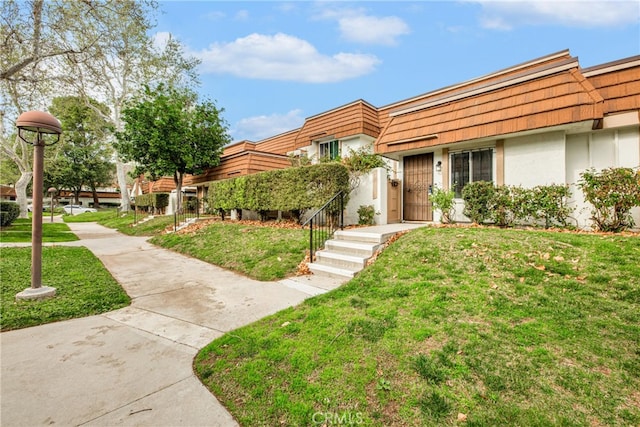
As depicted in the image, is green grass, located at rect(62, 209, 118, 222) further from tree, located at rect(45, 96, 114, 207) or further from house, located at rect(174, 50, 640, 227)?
house, located at rect(174, 50, 640, 227)

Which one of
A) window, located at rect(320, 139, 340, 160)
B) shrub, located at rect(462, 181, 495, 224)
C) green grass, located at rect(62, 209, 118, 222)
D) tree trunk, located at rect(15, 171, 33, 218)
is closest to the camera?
shrub, located at rect(462, 181, 495, 224)

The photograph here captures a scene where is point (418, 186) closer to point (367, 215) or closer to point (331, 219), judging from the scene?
point (367, 215)

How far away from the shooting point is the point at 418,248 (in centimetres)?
547

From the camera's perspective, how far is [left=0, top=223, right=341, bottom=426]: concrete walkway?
82.4 inches

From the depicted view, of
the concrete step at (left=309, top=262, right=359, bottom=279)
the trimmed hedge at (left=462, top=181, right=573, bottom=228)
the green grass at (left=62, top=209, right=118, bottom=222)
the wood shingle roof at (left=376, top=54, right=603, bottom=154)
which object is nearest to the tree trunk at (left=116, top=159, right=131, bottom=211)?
the green grass at (left=62, top=209, right=118, bottom=222)

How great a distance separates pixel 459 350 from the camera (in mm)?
2613

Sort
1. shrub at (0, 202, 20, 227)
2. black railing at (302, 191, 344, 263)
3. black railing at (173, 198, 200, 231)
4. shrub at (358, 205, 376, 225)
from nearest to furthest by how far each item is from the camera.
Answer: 1. black railing at (302, 191, 344, 263)
2. shrub at (358, 205, 376, 225)
3. shrub at (0, 202, 20, 227)
4. black railing at (173, 198, 200, 231)

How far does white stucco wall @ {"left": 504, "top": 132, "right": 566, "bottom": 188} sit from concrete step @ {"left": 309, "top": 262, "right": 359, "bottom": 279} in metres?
5.71

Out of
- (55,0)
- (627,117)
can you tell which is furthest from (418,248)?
(55,0)

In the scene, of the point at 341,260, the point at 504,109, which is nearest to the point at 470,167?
the point at 504,109

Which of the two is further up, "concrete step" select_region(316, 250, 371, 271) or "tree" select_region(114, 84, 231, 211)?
"tree" select_region(114, 84, 231, 211)

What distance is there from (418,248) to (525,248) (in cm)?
181

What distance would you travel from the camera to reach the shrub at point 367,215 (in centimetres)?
922

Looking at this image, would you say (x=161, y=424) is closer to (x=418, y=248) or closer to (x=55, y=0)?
(x=418, y=248)
